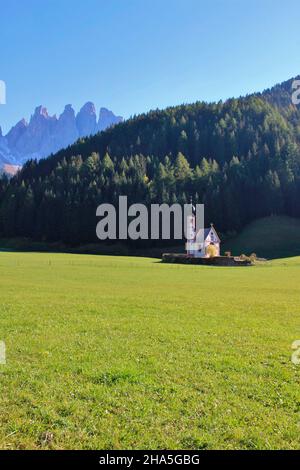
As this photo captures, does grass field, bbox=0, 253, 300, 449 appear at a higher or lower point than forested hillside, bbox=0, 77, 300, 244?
lower

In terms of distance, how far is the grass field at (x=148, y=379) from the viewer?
290 inches

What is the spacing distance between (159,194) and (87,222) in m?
27.2

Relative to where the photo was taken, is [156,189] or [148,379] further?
[156,189]

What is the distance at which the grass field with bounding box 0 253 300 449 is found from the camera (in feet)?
24.1

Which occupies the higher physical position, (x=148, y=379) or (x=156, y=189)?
(x=156, y=189)

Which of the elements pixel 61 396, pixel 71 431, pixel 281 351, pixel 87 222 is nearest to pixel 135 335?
pixel 281 351

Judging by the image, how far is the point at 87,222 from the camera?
13175cm

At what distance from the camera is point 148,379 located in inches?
402

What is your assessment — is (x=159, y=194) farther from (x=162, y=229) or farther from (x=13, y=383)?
(x=13, y=383)

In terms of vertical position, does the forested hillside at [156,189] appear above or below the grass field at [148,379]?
above

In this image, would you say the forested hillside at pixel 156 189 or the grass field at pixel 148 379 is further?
the forested hillside at pixel 156 189

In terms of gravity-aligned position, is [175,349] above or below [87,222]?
below

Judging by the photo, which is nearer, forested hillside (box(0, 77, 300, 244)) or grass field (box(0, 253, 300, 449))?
grass field (box(0, 253, 300, 449))

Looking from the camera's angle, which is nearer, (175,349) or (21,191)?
(175,349)
